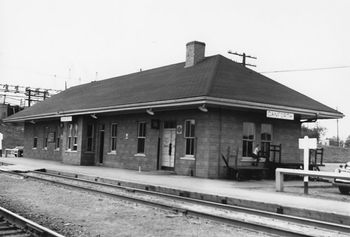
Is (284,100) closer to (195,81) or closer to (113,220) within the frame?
(195,81)

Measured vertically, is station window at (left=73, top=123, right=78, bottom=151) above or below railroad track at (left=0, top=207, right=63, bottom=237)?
above

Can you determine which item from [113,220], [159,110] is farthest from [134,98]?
[113,220]

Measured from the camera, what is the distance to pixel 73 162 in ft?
88.7

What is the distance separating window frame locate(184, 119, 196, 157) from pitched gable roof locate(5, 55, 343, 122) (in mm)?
1424

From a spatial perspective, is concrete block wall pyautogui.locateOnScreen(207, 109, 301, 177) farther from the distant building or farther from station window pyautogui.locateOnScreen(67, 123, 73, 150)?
the distant building

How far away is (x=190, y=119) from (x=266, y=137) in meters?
3.79

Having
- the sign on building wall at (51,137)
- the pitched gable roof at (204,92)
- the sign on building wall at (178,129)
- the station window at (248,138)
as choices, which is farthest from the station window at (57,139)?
the station window at (248,138)

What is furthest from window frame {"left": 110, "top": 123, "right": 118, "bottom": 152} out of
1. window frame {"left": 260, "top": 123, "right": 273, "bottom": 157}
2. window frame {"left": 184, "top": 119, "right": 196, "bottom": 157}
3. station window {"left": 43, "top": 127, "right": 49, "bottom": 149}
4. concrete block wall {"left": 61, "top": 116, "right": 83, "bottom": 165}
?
station window {"left": 43, "top": 127, "right": 49, "bottom": 149}

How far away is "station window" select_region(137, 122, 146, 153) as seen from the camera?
22.6 m

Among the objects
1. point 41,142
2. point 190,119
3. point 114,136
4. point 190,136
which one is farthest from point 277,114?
point 41,142

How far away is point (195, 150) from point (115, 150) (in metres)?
7.31

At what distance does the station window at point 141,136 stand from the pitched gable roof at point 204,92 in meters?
1.49

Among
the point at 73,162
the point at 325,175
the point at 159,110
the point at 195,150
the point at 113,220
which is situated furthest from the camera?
the point at 73,162

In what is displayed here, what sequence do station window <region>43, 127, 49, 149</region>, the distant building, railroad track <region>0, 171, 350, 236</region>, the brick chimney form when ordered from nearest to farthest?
railroad track <region>0, 171, 350, 236</region> < the brick chimney < station window <region>43, 127, 49, 149</region> < the distant building
